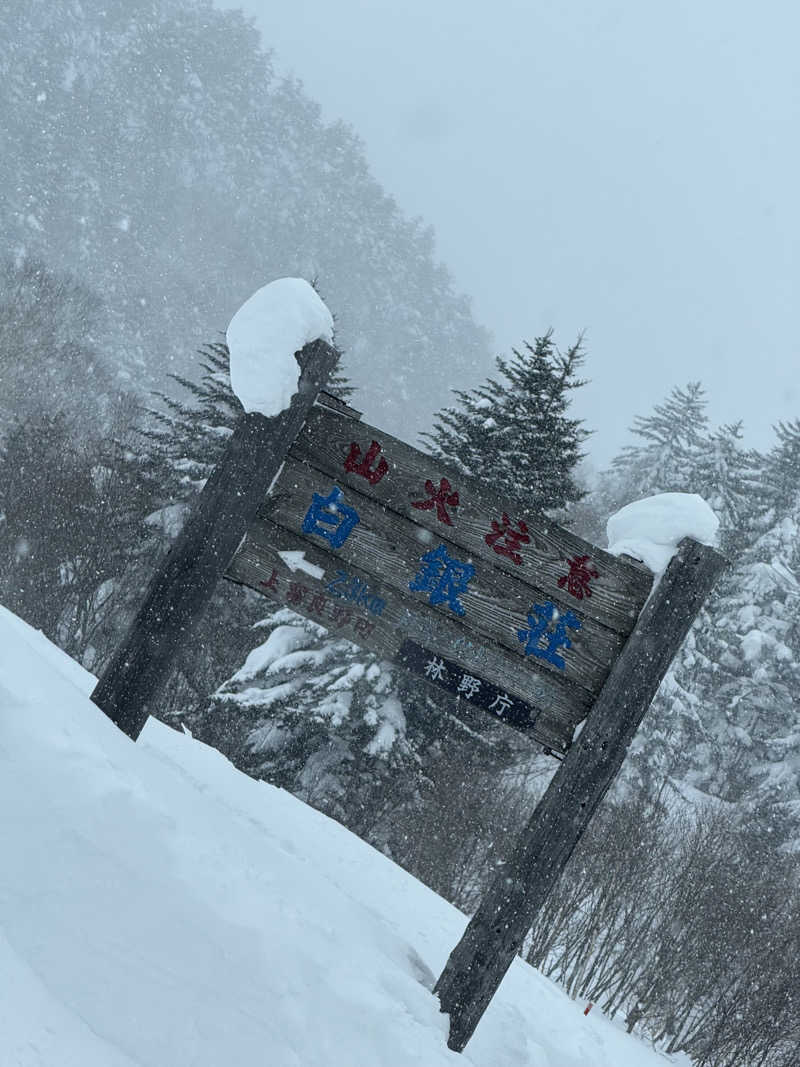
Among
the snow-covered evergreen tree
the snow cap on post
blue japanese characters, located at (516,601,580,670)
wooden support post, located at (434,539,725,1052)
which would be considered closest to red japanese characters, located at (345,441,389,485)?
the snow cap on post

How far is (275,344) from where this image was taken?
12.5 feet

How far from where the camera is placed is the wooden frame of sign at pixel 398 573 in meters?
3.83

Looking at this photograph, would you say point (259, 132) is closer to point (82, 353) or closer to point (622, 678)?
point (82, 353)

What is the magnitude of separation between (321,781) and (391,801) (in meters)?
1.09

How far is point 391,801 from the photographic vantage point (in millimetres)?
12898

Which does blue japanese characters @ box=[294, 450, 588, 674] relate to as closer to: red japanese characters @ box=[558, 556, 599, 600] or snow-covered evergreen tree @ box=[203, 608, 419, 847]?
red japanese characters @ box=[558, 556, 599, 600]

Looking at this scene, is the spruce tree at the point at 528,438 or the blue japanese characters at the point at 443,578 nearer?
the blue japanese characters at the point at 443,578

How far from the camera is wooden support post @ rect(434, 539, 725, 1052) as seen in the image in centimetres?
349

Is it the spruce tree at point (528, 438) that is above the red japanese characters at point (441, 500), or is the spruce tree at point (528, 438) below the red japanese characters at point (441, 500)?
above

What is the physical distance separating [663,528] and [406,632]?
123 cm

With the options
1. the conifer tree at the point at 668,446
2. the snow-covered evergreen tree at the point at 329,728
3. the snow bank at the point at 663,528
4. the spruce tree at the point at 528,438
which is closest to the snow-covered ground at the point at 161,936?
the snow bank at the point at 663,528

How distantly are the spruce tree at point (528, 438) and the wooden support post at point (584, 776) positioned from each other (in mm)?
10030

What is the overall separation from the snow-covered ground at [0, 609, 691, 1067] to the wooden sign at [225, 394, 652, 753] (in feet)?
3.35

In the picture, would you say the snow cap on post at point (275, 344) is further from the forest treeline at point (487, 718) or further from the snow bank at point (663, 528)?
the forest treeline at point (487, 718)
